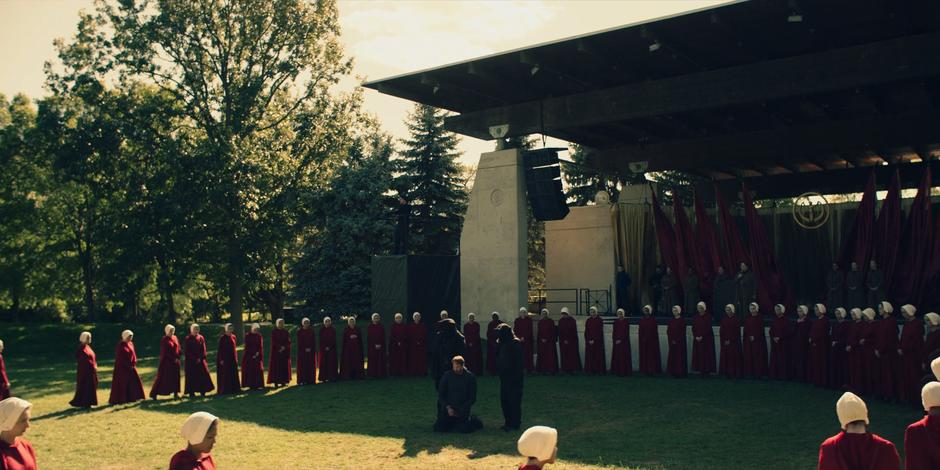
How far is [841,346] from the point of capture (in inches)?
628

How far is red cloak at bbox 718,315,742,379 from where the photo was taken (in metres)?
18.0

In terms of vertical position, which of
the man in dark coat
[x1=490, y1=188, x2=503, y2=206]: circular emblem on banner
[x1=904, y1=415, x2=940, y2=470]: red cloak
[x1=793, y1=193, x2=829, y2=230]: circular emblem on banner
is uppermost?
[x1=490, y1=188, x2=503, y2=206]: circular emblem on banner

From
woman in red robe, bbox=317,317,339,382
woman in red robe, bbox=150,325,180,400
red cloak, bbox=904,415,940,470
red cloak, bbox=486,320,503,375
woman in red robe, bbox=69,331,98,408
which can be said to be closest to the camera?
red cloak, bbox=904,415,940,470

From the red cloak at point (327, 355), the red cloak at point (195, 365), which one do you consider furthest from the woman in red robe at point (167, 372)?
the red cloak at point (327, 355)

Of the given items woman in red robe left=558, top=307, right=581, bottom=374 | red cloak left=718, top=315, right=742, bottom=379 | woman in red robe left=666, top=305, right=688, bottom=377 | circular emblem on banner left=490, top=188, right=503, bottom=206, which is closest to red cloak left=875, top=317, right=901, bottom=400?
red cloak left=718, top=315, right=742, bottom=379

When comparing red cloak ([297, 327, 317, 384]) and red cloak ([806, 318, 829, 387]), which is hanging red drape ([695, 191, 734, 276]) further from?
red cloak ([297, 327, 317, 384])

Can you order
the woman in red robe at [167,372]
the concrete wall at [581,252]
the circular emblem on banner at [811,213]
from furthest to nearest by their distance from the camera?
the concrete wall at [581,252]
the circular emblem on banner at [811,213]
the woman in red robe at [167,372]

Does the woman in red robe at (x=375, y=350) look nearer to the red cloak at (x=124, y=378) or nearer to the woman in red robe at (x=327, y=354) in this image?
the woman in red robe at (x=327, y=354)

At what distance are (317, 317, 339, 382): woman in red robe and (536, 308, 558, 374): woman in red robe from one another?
5.19m

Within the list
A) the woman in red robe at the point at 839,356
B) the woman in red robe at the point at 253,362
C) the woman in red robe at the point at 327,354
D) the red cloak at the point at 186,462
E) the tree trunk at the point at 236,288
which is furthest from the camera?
the tree trunk at the point at 236,288

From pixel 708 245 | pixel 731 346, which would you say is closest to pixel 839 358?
pixel 731 346

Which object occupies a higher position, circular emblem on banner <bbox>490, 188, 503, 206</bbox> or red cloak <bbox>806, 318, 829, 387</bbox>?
circular emblem on banner <bbox>490, 188, 503, 206</bbox>

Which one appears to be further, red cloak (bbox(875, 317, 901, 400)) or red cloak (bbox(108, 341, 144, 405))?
red cloak (bbox(108, 341, 144, 405))

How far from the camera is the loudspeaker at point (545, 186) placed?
20516 millimetres
